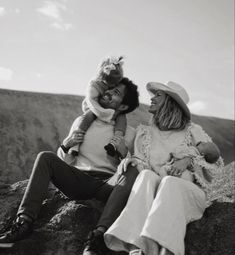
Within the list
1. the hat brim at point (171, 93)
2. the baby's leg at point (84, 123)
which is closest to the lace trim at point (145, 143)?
the hat brim at point (171, 93)

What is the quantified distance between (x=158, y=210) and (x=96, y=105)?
128 cm

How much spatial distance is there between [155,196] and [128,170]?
31cm

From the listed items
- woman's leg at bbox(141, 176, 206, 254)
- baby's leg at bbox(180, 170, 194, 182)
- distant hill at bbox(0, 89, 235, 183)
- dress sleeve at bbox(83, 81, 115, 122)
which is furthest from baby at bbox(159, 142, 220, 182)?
distant hill at bbox(0, 89, 235, 183)

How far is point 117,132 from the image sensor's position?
353cm

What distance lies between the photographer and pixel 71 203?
3.61 m

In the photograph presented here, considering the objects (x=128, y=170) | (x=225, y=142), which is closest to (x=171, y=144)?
(x=128, y=170)

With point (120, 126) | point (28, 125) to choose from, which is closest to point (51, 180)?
point (120, 126)

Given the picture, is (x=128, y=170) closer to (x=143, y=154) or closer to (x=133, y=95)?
(x=143, y=154)

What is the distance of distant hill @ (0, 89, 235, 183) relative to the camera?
11.5 meters

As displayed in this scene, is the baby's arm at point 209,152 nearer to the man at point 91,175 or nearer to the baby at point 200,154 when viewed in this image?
the baby at point 200,154

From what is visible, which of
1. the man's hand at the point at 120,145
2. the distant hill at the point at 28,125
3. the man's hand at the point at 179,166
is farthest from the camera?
the distant hill at the point at 28,125

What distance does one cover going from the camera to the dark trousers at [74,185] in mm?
2910

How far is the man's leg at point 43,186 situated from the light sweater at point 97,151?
21 cm

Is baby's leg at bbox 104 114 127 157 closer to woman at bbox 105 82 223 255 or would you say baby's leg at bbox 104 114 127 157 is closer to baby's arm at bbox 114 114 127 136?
baby's arm at bbox 114 114 127 136
